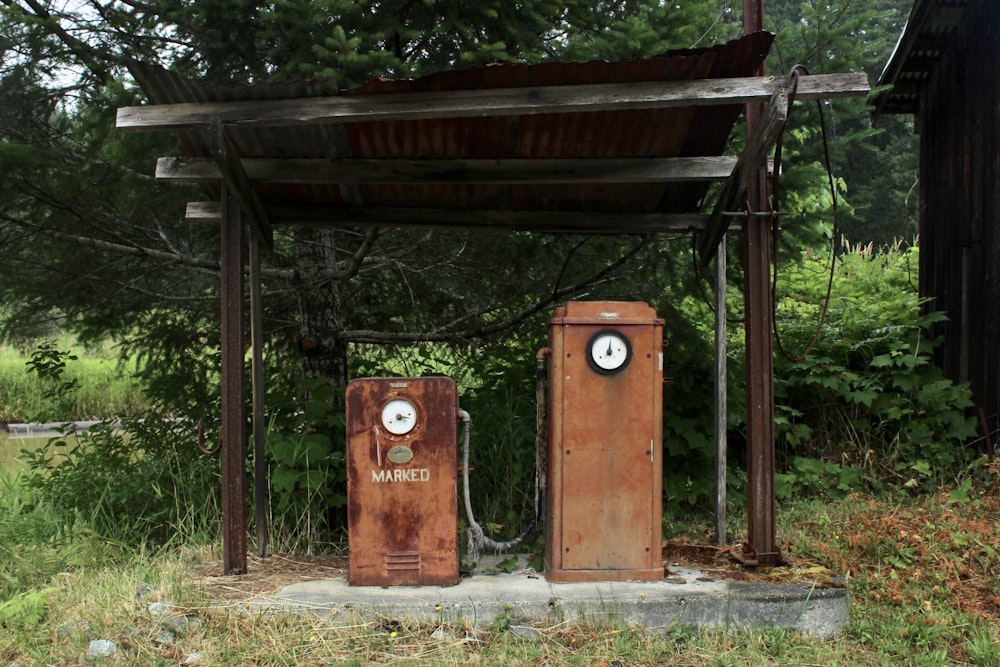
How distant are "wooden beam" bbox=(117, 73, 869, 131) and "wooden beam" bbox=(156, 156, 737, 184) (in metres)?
0.67

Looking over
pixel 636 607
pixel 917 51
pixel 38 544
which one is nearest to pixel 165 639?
pixel 38 544

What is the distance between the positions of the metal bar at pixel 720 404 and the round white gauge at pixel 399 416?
75.4 inches

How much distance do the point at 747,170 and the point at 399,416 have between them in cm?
219

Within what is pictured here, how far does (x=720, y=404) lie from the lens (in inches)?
198

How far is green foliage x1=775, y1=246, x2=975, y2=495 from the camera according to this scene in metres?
6.48

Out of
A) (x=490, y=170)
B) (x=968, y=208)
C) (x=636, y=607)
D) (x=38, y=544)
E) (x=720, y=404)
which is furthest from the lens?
(x=968, y=208)

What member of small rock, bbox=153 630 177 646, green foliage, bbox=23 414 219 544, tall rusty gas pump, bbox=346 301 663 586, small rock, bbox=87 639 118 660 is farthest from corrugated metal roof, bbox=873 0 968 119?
small rock, bbox=87 639 118 660

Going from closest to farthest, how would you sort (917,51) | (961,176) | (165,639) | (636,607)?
(165,639) < (636,607) < (961,176) < (917,51)

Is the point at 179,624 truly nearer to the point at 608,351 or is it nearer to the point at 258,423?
the point at 258,423

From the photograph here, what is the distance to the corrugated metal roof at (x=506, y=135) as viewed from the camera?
3828 mm

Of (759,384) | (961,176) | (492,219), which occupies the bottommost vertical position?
(759,384)

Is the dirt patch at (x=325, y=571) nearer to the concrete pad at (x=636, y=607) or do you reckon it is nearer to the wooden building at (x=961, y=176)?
the concrete pad at (x=636, y=607)

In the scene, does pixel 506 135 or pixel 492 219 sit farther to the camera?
pixel 492 219

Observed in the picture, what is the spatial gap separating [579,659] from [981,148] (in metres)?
5.46
